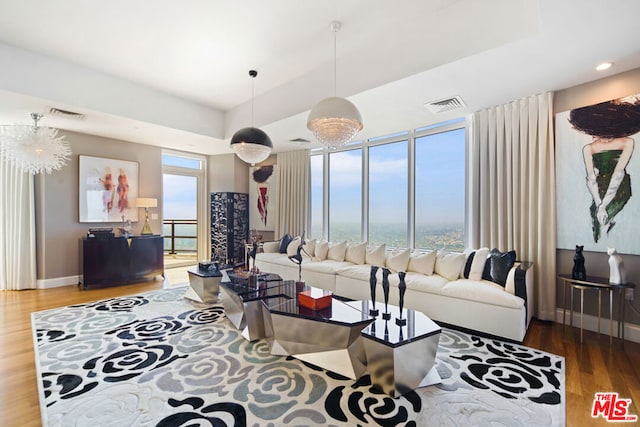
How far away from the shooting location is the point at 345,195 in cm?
623

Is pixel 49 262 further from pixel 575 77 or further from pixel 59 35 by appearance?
pixel 575 77

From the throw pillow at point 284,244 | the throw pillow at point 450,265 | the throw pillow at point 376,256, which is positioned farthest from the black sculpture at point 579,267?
the throw pillow at point 284,244

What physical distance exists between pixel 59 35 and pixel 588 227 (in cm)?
654

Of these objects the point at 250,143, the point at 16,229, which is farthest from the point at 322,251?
the point at 16,229

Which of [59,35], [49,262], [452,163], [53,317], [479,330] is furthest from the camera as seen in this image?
[49,262]

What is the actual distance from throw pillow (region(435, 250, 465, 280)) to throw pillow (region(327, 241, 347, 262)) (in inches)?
66.8

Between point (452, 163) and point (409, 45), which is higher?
point (409, 45)

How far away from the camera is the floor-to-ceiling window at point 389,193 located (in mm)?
5312

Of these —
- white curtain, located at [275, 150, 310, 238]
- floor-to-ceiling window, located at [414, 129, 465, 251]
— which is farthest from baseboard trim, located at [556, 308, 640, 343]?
white curtain, located at [275, 150, 310, 238]

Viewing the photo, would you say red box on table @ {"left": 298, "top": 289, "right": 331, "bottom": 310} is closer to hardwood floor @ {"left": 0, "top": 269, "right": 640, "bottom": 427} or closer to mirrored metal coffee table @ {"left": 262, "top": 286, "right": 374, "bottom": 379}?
mirrored metal coffee table @ {"left": 262, "top": 286, "right": 374, "bottom": 379}

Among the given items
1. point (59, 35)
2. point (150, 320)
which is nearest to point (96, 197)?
point (59, 35)

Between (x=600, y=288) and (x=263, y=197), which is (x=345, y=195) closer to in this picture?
(x=263, y=197)

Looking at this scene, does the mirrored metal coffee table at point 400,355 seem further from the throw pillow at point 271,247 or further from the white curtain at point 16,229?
the white curtain at point 16,229

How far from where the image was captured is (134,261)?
5465 millimetres
